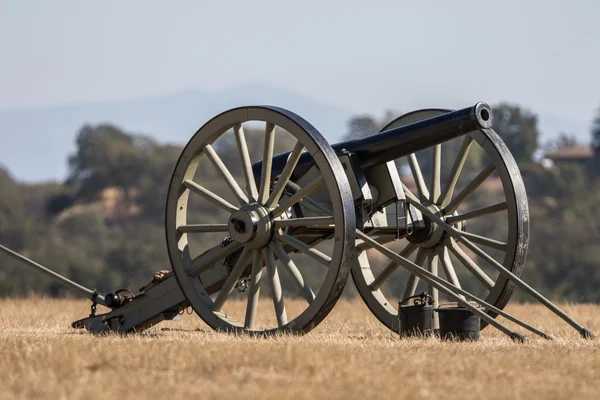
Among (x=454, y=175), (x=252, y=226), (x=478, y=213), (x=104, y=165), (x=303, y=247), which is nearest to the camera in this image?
(x=303, y=247)

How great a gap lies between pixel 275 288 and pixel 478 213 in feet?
7.51

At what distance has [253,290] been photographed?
10414 mm

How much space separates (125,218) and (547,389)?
227ft

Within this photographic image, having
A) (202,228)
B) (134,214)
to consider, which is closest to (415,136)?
(202,228)

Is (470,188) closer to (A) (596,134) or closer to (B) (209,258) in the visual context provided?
(B) (209,258)

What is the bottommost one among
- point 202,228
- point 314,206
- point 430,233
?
point 430,233

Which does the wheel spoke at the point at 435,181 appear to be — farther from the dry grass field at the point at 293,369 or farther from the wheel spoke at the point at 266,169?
the dry grass field at the point at 293,369

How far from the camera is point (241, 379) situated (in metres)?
7.30

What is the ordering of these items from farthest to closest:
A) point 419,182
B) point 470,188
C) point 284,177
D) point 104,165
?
1. point 104,165
2. point 419,182
3. point 470,188
4. point 284,177

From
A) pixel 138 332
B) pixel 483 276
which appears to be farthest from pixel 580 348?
pixel 138 332

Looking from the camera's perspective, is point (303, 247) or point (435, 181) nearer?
point (303, 247)

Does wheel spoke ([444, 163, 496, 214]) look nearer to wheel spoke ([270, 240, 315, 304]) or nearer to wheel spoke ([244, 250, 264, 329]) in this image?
wheel spoke ([270, 240, 315, 304])

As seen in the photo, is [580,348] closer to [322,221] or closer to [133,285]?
[322,221]

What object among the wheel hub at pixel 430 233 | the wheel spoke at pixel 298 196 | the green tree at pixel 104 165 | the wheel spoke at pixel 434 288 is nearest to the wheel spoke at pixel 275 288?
the wheel spoke at pixel 298 196
